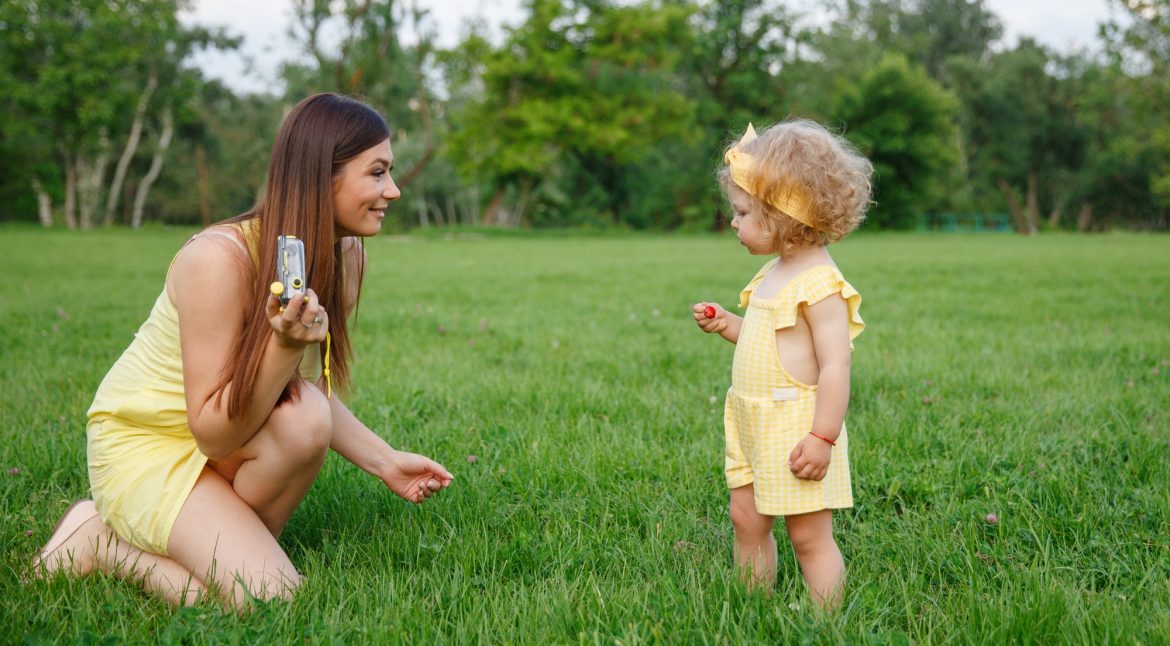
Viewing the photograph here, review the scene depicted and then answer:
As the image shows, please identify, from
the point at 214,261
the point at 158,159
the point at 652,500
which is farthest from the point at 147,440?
the point at 158,159

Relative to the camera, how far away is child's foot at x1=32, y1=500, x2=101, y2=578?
245cm

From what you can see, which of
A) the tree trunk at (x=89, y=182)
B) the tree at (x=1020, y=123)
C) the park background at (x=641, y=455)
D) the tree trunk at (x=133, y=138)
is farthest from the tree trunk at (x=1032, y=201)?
the tree trunk at (x=89, y=182)

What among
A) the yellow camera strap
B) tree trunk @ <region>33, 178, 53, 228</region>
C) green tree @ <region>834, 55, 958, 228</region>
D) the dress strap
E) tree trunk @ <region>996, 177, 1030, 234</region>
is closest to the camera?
the dress strap

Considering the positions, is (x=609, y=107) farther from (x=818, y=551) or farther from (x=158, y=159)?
(x=818, y=551)

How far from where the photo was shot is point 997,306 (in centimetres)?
839

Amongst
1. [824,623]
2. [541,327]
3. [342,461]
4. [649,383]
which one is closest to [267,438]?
[342,461]

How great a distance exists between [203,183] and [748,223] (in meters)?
51.9

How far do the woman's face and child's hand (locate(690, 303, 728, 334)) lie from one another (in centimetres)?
98

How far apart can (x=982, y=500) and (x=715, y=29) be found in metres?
41.3

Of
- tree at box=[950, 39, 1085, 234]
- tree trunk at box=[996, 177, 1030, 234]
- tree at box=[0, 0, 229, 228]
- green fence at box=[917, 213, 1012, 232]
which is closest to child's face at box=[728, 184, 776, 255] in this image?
tree at box=[0, 0, 229, 228]

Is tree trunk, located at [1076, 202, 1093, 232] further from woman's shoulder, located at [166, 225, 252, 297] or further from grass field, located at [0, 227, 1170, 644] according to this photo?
woman's shoulder, located at [166, 225, 252, 297]

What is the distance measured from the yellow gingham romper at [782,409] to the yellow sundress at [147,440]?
4.86ft

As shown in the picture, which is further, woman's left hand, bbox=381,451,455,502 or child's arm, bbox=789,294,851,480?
woman's left hand, bbox=381,451,455,502

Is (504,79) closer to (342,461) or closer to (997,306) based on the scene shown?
(997,306)
